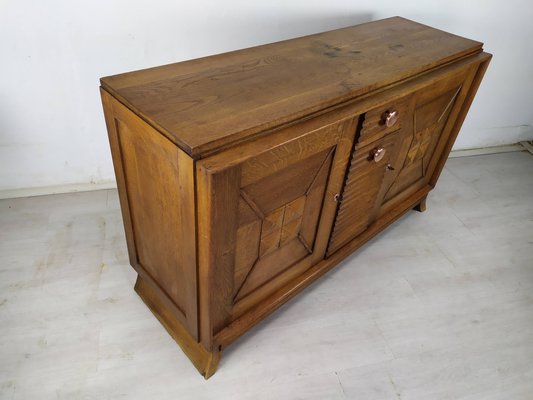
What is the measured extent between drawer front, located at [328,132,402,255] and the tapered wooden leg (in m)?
0.52

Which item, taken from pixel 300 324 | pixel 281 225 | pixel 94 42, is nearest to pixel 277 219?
pixel 281 225

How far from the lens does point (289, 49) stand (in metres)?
1.19

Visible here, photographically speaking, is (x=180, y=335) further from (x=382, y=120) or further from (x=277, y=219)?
(x=382, y=120)

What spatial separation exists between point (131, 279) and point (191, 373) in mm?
418

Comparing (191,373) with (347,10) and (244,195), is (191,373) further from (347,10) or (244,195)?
(347,10)

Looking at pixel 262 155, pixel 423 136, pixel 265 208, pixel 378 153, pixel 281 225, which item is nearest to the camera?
pixel 262 155

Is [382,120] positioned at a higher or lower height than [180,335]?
higher

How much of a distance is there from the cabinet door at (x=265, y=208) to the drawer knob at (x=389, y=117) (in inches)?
4.9

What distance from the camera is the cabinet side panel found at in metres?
0.84

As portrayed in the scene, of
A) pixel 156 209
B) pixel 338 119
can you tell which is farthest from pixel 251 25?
pixel 156 209

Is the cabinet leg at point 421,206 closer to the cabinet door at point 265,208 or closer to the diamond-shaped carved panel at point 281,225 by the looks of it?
the cabinet door at point 265,208

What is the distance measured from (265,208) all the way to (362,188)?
17.7 inches

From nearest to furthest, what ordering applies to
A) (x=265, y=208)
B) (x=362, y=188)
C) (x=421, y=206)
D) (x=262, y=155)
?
1. (x=262, y=155)
2. (x=265, y=208)
3. (x=362, y=188)
4. (x=421, y=206)

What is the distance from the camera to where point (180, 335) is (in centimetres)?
122
